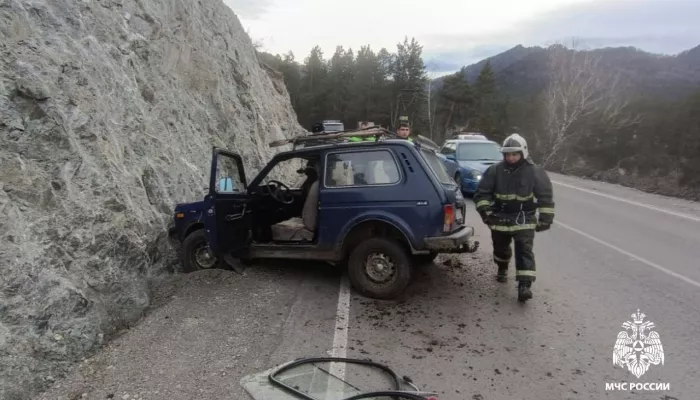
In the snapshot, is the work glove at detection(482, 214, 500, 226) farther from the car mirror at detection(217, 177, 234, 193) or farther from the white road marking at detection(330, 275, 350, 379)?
the car mirror at detection(217, 177, 234, 193)

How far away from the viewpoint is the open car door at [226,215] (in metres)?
5.79

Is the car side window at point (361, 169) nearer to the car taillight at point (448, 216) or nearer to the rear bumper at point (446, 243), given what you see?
the car taillight at point (448, 216)

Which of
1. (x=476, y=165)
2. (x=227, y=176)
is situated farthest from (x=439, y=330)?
(x=476, y=165)

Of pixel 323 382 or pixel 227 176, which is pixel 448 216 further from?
pixel 227 176

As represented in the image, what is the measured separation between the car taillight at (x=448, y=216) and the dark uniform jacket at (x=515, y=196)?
0.61 metres

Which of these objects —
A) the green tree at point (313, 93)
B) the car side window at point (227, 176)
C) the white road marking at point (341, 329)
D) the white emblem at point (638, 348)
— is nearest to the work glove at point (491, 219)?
the white emblem at point (638, 348)

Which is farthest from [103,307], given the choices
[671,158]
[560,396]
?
[671,158]

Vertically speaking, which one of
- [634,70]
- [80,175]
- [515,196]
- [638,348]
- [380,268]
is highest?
[634,70]

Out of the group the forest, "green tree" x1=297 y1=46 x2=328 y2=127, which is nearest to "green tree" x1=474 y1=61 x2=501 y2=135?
the forest

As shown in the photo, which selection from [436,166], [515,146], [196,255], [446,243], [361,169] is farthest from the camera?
[196,255]

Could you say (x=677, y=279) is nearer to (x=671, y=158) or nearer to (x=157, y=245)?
(x=157, y=245)

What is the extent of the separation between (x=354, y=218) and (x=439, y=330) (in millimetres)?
1642

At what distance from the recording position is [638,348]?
4.23 metres

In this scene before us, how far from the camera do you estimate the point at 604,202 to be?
521 inches
